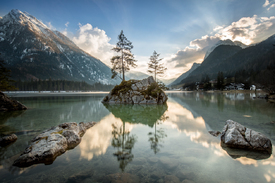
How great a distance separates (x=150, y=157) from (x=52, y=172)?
3.66 metres

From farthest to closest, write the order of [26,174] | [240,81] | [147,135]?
[240,81] < [147,135] < [26,174]

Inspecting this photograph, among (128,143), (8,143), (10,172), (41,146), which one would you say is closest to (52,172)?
(10,172)

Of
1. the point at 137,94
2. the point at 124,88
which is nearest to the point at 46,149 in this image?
the point at 137,94

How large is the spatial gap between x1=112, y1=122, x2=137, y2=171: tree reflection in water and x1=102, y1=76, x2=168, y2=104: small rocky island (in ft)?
63.0

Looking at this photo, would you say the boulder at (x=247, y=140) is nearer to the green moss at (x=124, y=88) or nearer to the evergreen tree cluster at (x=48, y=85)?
the green moss at (x=124, y=88)

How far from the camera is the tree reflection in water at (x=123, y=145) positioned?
5.15 m

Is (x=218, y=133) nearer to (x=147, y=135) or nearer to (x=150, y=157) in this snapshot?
(x=147, y=135)

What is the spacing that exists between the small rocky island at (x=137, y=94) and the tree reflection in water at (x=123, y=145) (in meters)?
19.2

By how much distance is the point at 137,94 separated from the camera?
28.4m

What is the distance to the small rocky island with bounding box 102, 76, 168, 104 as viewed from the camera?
27562 mm

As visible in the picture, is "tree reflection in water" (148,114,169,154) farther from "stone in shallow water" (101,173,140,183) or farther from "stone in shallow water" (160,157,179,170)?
"stone in shallow water" (101,173,140,183)

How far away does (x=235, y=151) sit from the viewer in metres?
5.89

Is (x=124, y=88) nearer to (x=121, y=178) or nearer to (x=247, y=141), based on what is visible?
(x=247, y=141)

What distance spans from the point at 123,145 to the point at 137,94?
72.0ft
